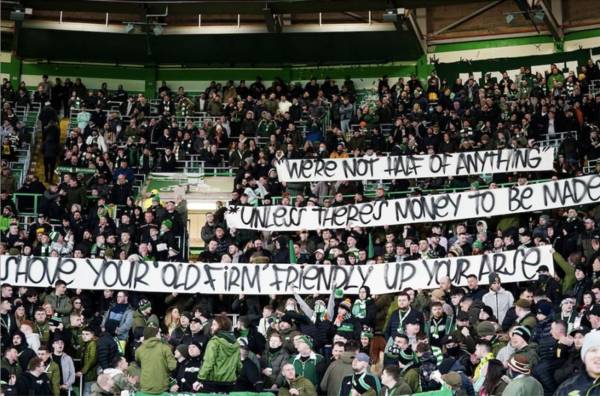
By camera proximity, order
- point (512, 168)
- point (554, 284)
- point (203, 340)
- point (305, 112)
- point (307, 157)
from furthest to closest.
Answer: point (305, 112) → point (307, 157) → point (512, 168) → point (554, 284) → point (203, 340)

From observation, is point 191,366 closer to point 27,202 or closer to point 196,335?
point 196,335

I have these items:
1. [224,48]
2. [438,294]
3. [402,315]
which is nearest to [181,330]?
[402,315]

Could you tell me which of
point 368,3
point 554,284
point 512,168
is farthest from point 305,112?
point 554,284

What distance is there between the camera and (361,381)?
1234 cm

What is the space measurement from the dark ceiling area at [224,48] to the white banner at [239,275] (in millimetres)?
14353

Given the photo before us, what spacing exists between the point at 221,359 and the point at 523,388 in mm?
6563

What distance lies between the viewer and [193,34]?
32781 millimetres

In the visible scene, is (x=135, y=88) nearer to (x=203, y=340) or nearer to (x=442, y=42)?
(x=442, y=42)

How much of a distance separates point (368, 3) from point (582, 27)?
256 inches

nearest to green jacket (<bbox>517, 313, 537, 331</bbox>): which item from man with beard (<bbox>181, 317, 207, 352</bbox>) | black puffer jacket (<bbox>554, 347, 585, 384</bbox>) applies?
black puffer jacket (<bbox>554, 347, 585, 384</bbox>)

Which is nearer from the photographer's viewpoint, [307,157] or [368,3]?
[307,157]

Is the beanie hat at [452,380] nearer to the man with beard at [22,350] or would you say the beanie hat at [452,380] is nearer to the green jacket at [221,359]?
the green jacket at [221,359]

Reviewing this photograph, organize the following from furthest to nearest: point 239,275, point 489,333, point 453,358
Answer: point 239,275
point 453,358
point 489,333

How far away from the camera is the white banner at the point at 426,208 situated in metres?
20.5
